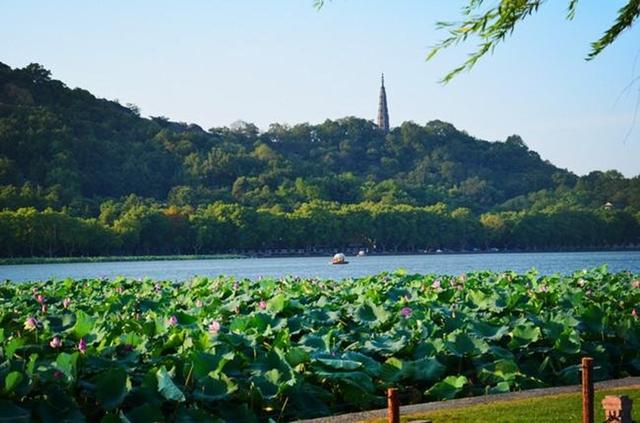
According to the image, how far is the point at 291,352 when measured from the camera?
911cm

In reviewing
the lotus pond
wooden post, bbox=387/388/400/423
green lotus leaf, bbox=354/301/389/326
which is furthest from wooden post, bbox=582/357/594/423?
green lotus leaf, bbox=354/301/389/326

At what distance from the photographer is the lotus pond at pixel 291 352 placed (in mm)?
8211

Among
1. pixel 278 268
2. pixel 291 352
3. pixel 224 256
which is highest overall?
pixel 224 256

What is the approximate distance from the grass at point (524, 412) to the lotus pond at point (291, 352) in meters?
1.07

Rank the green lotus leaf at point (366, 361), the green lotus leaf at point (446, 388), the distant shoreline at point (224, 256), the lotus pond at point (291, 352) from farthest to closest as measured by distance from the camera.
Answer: the distant shoreline at point (224, 256)
the green lotus leaf at point (366, 361)
the green lotus leaf at point (446, 388)
the lotus pond at point (291, 352)

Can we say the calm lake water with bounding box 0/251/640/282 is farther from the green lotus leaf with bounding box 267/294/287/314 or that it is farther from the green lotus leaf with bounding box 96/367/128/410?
the green lotus leaf with bounding box 96/367/128/410

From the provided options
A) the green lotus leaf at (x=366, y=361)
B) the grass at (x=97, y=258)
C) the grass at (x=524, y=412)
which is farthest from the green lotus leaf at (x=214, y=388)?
the grass at (x=97, y=258)

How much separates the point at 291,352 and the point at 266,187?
126 metres

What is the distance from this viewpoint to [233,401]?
8633 millimetres

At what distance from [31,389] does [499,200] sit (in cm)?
15204

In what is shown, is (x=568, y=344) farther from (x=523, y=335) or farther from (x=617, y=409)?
(x=617, y=409)

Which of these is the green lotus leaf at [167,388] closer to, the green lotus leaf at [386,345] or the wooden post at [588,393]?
the green lotus leaf at [386,345]

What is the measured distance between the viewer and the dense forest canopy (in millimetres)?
108625

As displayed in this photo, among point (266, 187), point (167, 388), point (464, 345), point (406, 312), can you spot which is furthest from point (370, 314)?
point (266, 187)
